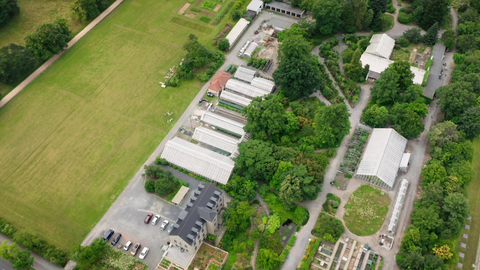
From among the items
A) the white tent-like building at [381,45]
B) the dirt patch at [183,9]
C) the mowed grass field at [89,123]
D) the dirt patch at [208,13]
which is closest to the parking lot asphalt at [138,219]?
the mowed grass field at [89,123]

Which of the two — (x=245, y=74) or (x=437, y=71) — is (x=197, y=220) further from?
(x=437, y=71)

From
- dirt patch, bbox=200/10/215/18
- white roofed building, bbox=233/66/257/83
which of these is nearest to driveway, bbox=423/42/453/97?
white roofed building, bbox=233/66/257/83

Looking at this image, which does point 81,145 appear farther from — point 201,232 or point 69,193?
point 201,232

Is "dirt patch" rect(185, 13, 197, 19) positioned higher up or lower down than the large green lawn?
higher up

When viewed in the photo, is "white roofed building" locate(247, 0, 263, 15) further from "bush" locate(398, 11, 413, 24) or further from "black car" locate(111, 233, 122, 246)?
"black car" locate(111, 233, 122, 246)

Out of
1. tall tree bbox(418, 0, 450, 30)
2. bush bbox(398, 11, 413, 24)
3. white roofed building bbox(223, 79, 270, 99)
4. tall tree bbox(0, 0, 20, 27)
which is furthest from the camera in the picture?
bush bbox(398, 11, 413, 24)

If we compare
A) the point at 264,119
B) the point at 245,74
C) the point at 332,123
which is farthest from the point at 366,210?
the point at 245,74

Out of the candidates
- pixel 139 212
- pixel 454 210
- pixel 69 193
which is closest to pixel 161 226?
pixel 139 212

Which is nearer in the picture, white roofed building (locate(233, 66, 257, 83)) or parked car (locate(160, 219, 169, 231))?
parked car (locate(160, 219, 169, 231))
